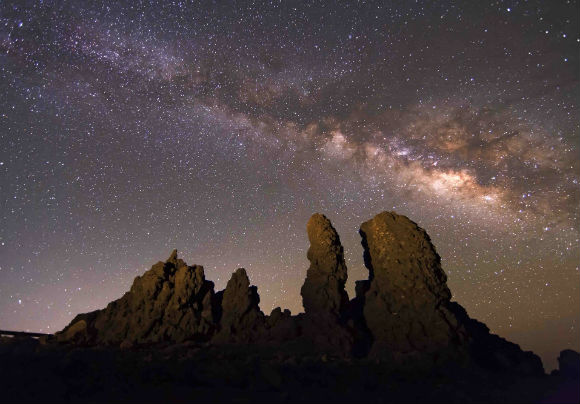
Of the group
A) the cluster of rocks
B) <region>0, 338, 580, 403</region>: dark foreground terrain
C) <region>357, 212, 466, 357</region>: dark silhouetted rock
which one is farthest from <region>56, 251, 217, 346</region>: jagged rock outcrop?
<region>357, 212, 466, 357</region>: dark silhouetted rock

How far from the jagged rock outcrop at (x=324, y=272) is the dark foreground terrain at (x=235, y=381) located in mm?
6206

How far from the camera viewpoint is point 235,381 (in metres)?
20.5

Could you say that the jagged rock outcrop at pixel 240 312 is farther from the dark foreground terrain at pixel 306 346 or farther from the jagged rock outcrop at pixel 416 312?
the jagged rock outcrop at pixel 416 312

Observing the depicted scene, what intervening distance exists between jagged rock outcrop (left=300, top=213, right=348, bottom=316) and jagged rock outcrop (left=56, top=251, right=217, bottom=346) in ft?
32.0

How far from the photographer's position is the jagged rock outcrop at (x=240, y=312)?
31.0 meters

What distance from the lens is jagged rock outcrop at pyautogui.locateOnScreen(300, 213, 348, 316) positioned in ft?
102

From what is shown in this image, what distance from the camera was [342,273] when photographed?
108ft

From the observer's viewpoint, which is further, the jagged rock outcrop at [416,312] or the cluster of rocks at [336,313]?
the cluster of rocks at [336,313]

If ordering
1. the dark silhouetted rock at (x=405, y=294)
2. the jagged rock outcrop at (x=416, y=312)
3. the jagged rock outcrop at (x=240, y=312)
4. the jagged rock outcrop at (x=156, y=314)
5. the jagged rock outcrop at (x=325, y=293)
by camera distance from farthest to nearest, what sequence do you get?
1. the jagged rock outcrop at (x=240, y=312)
2. the jagged rock outcrop at (x=156, y=314)
3. the jagged rock outcrop at (x=325, y=293)
4. the dark silhouetted rock at (x=405, y=294)
5. the jagged rock outcrop at (x=416, y=312)

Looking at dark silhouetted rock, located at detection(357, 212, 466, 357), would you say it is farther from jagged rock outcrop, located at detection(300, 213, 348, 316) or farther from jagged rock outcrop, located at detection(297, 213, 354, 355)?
jagged rock outcrop, located at detection(300, 213, 348, 316)

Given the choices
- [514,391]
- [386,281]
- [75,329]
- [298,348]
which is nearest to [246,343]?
[298,348]

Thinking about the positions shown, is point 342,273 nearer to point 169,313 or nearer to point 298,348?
point 298,348

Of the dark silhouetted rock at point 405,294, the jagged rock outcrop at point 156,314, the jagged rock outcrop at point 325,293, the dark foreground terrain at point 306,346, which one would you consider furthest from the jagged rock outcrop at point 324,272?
the jagged rock outcrop at point 156,314

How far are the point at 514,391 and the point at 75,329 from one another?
1377 inches
